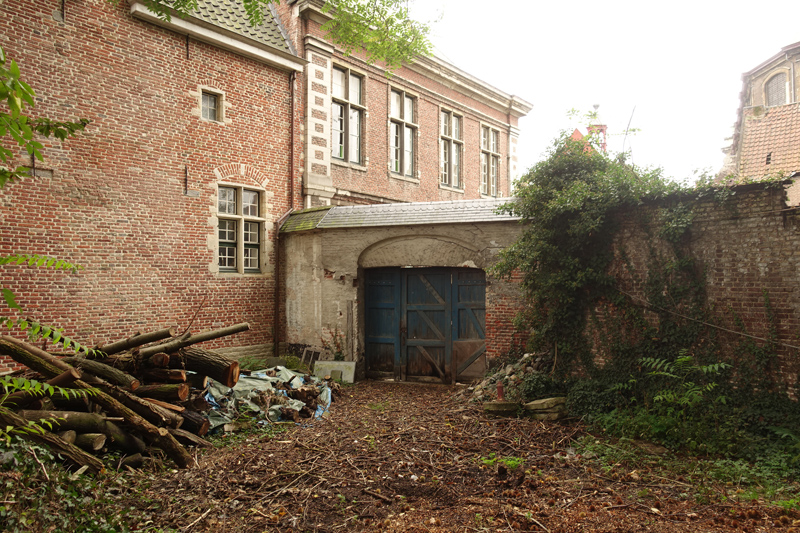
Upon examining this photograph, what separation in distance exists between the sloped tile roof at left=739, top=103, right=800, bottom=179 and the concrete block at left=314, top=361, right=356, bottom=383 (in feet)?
43.0

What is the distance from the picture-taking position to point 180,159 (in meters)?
10.9

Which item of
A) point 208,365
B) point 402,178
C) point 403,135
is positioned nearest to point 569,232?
point 208,365

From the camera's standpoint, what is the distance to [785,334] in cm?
631

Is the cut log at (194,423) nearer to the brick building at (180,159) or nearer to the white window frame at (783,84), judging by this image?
the brick building at (180,159)

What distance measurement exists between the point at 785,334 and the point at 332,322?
808 centimetres

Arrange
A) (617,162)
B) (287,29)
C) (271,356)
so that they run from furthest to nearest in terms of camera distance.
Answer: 1. (287,29)
2. (271,356)
3. (617,162)

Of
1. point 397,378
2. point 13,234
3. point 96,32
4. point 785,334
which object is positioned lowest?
point 397,378

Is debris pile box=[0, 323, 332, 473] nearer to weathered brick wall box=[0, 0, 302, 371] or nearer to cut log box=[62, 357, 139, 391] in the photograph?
cut log box=[62, 357, 139, 391]

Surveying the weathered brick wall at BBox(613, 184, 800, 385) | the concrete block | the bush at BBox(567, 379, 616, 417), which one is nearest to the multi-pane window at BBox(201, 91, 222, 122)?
the concrete block

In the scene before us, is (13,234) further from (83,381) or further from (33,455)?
(33,455)

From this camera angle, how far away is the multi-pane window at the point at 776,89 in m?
31.2

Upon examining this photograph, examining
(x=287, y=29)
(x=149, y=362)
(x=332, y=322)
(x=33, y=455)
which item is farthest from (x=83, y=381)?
(x=287, y=29)

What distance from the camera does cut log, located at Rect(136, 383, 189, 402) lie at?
6.65m

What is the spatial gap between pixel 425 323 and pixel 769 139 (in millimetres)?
13471
